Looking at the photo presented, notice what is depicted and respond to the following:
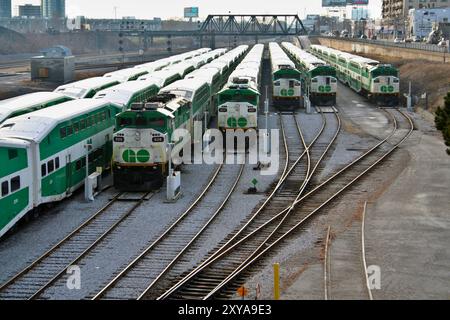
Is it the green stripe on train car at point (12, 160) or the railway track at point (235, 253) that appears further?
the green stripe on train car at point (12, 160)

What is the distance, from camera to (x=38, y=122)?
25.7 metres

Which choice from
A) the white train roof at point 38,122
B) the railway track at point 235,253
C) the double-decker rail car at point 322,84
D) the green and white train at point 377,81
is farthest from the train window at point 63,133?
the green and white train at point 377,81

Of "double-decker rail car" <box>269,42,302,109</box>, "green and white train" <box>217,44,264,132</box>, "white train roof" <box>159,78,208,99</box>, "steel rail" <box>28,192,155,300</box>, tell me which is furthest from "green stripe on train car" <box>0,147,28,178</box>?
"double-decker rail car" <box>269,42,302,109</box>

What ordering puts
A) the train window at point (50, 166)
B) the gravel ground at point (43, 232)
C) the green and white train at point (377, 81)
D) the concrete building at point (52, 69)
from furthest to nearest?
1. the concrete building at point (52, 69)
2. the green and white train at point (377, 81)
3. the train window at point (50, 166)
4. the gravel ground at point (43, 232)

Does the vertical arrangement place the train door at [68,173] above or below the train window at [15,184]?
below

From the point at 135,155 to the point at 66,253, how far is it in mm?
7935

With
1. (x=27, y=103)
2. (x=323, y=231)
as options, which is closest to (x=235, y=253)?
(x=323, y=231)

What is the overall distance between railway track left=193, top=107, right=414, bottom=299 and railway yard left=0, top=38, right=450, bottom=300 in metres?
0.07

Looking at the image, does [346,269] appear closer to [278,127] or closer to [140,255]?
[140,255]

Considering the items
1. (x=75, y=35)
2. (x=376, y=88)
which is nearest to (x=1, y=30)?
(x=75, y=35)

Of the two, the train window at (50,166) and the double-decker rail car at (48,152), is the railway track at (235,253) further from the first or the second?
the train window at (50,166)

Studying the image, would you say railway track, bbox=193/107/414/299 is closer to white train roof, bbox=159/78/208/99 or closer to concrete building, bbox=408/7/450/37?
white train roof, bbox=159/78/208/99

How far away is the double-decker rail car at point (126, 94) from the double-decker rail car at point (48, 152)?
161cm

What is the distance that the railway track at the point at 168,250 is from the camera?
18906mm
